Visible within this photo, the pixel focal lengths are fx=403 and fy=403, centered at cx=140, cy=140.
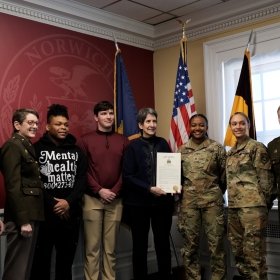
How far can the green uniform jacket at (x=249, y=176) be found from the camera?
261 centimetres

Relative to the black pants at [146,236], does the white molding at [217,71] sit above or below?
above

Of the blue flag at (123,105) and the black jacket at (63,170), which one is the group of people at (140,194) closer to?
the black jacket at (63,170)

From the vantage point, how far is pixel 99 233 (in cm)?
283

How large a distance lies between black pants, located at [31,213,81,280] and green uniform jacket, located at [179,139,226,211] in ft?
2.61

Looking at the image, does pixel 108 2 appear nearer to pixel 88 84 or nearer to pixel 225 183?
pixel 88 84

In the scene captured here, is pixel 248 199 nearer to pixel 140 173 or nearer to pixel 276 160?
pixel 276 160

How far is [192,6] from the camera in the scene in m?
3.54

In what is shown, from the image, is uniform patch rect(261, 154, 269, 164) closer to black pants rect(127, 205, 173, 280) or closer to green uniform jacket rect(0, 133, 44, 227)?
black pants rect(127, 205, 173, 280)

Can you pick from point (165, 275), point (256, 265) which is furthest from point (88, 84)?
point (256, 265)

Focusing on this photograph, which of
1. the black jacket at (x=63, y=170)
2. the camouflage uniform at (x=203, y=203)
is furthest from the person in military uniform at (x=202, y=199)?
the black jacket at (x=63, y=170)

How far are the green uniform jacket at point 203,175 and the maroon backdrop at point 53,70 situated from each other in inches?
43.5

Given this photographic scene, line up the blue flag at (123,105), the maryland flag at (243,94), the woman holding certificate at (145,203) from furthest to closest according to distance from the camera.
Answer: the blue flag at (123,105), the maryland flag at (243,94), the woman holding certificate at (145,203)

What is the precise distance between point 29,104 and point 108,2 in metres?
1.10

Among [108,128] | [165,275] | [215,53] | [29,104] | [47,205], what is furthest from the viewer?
[215,53]
